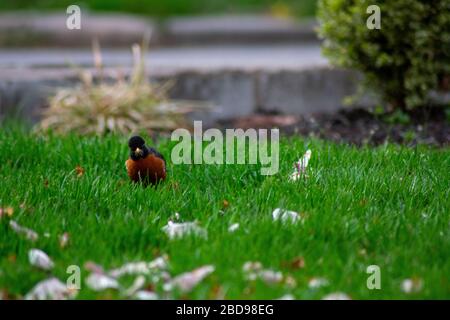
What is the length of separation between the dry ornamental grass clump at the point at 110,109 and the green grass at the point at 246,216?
1315 mm

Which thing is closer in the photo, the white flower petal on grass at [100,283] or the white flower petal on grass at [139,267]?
the white flower petal on grass at [100,283]

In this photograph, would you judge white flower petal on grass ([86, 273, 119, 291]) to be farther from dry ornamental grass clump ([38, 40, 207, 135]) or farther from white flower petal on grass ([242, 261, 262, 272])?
dry ornamental grass clump ([38, 40, 207, 135])

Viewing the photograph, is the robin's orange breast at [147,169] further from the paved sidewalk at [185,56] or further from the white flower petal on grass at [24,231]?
the paved sidewalk at [185,56]

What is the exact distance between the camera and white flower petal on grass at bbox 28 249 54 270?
3031 millimetres

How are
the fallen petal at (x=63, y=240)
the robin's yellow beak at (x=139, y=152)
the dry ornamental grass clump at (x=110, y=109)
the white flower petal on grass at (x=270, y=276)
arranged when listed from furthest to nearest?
1. the dry ornamental grass clump at (x=110, y=109)
2. the robin's yellow beak at (x=139, y=152)
3. the fallen petal at (x=63, y=240)
4. the white flower petal on grass at (x=270, y=276)

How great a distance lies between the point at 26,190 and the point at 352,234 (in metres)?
1.64

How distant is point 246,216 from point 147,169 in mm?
778

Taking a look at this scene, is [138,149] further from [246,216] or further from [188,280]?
[188,280]

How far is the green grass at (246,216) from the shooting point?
9.87 ft

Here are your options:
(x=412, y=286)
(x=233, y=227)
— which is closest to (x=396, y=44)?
(x=233, y=227)

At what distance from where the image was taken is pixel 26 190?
3861mm

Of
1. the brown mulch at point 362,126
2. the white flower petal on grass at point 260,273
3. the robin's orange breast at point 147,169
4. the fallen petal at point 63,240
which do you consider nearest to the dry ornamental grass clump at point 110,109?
the brown mulch at point 362,126
